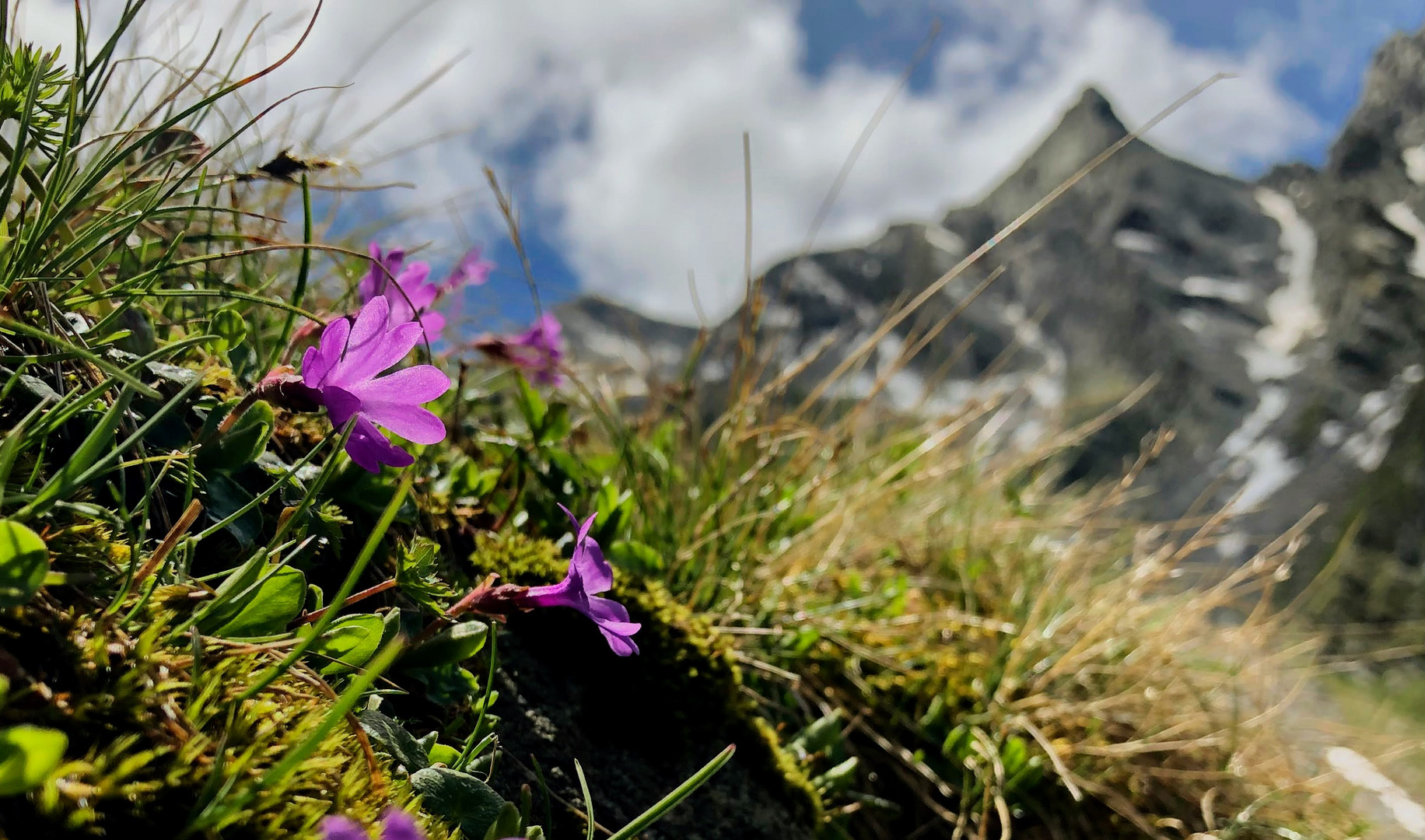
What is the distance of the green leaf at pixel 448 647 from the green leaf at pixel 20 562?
48cm

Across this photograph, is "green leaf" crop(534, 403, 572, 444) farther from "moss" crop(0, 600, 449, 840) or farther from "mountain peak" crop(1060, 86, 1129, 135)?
"mountain peak" crop(1060, 86, 1129, 135)

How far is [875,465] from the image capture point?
3.03 metres

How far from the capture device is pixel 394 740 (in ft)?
2.93

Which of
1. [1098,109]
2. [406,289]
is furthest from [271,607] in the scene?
[1098,109]

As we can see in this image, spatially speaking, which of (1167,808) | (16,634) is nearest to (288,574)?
(16,634)

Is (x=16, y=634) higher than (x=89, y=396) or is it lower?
lower

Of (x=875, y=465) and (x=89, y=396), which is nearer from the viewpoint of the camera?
(x=89, y=396)

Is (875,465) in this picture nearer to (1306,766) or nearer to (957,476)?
(957,476)

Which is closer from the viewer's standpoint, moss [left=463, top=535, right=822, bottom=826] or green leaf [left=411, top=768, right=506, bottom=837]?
green leaf [left=411, top=768, right=506, bottom=837]

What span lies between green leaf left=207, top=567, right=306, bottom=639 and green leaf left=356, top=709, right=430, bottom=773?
137 millimetres

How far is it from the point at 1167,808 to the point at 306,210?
248 cm

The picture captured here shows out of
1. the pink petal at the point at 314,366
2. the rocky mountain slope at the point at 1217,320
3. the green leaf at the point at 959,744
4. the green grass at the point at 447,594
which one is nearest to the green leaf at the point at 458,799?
→ the green grass at the point at 447,594

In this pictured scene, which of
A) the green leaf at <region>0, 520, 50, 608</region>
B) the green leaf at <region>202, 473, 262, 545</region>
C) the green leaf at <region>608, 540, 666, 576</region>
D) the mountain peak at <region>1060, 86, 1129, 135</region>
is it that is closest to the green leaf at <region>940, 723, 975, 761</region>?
the green leaf at <region>608, 540, 666, 576</region>

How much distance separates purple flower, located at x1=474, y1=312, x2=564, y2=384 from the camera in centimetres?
183
